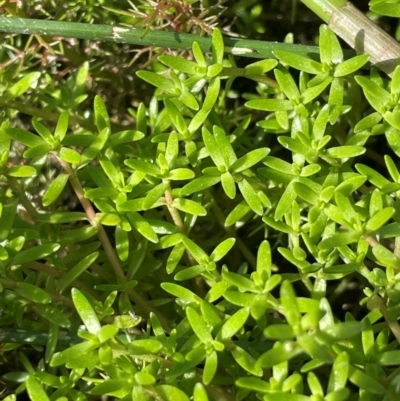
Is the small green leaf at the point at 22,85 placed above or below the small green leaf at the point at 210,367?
above

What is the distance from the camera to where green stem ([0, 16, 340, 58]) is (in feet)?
3.60

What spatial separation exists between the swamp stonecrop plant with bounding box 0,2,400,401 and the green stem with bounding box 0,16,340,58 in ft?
0.12

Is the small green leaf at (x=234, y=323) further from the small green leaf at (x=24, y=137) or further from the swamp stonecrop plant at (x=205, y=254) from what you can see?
the small green leaf at (x=24, y=137)

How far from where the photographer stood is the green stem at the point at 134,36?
1098mm

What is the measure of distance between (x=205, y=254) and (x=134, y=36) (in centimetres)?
41

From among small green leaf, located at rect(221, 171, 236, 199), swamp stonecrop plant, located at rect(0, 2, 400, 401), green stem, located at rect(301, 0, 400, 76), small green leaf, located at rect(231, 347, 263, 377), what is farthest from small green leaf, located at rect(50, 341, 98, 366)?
green stem, located at rect(301, 0, 400, 76)

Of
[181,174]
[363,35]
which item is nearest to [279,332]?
Answer: [181,174]

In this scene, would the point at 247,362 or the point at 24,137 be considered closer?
the point at 247,362

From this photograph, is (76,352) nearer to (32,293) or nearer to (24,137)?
(32,293)

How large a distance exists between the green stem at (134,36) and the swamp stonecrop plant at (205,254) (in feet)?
0.12

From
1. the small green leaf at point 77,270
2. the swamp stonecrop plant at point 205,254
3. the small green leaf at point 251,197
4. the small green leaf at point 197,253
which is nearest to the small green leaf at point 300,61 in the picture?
the swamp stonecrop plant at point 205,254

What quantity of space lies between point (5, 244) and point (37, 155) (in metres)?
0.16

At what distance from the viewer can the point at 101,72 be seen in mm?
1416

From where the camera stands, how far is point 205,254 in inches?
40.1
